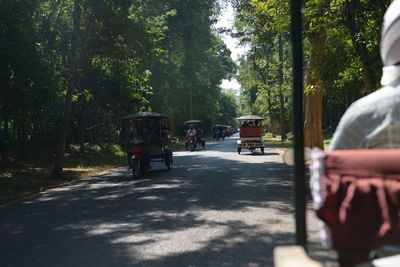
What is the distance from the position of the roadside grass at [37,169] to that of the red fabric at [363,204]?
9.75 metres

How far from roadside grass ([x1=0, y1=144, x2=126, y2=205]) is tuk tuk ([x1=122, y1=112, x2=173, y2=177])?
2.18m

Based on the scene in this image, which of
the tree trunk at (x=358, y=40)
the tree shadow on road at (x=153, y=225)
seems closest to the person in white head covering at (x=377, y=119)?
the tree shadow on road at (x=153, y=225)

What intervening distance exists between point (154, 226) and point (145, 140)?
8.42 meters

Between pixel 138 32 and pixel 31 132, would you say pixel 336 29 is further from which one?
pixel 31 132

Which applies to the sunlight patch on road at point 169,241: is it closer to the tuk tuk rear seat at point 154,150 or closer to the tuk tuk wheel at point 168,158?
the tuk tuk rear seat at point 154,150

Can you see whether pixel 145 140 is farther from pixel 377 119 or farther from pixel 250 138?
pixel 377 119

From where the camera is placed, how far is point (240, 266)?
429 cm

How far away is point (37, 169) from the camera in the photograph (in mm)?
17719

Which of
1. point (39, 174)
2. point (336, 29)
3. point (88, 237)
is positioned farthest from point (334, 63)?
point (39, 174)

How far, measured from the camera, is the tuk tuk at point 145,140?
13.8 metres

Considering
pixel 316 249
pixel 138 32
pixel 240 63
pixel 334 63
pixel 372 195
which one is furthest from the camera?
pixel 240 63

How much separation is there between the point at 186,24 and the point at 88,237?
101 ft

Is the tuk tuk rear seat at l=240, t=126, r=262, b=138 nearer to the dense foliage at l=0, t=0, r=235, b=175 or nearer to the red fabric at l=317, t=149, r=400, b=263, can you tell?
Answer: the dense foliage at l=0, t=0, r=235, b=175

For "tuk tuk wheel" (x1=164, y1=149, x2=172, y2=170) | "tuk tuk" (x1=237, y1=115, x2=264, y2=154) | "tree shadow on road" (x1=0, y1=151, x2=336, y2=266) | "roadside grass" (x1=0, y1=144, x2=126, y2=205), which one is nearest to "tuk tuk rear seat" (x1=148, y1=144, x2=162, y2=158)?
"tuk tuk wheel" (x1=164, y1=149, x2=172, y2=170)
